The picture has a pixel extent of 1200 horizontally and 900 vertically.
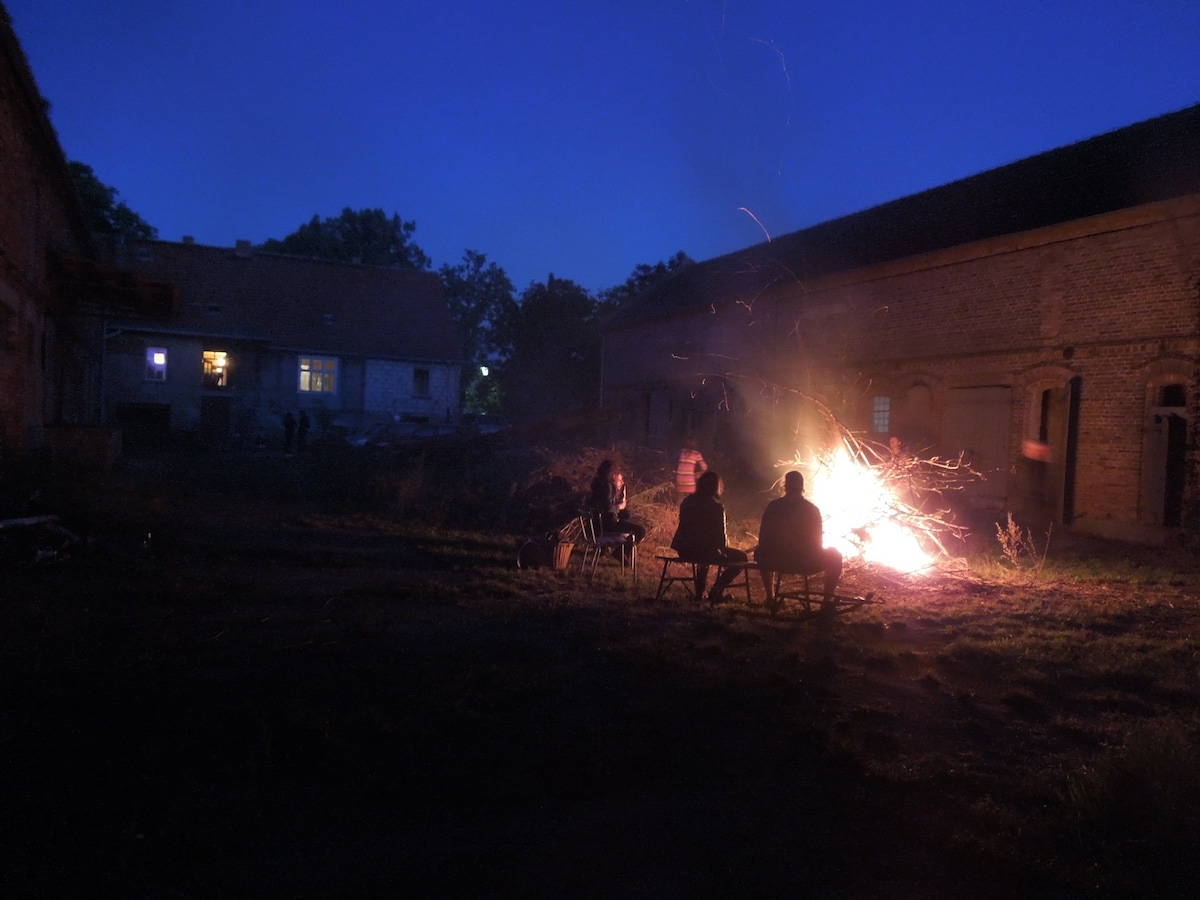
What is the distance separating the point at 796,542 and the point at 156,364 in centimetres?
3273

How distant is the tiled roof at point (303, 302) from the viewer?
35781mm

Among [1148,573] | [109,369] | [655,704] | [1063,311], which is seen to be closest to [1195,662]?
[655,704]

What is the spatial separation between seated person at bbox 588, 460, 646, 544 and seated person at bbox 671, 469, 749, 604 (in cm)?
153

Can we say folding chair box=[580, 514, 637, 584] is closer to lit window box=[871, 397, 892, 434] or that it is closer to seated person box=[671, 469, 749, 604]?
seated person box=[671, 469, 749, 604]

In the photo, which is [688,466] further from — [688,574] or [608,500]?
[608,500]

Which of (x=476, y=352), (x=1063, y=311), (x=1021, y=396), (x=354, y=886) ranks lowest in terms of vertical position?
(x=354, y=886)

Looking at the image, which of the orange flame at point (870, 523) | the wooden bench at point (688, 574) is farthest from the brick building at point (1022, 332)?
the wooden bench at point (688, 574)

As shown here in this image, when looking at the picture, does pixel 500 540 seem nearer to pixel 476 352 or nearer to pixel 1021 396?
pixel 1021 396

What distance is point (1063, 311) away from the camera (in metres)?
16.1

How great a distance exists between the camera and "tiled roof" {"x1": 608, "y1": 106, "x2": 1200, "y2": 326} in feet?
49.5

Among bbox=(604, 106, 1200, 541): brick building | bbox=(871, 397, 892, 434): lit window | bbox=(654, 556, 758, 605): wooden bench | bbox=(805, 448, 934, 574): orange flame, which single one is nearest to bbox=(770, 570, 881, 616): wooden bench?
bbox=(654, 556, 758, 605): wooden bench

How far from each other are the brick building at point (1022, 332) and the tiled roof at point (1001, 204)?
0.16ft

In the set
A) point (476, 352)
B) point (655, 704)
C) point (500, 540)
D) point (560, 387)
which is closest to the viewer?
point (655, 704)

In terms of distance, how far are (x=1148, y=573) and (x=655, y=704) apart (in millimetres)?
9916
